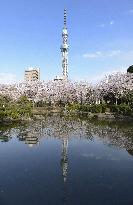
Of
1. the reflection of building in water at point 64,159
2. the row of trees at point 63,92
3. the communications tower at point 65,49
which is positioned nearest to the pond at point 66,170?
the reflection of building in water at point 64,159

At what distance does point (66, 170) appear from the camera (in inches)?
629

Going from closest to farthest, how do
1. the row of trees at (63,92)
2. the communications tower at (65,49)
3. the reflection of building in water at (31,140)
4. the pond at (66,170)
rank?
the pond at (66,170)
the reflection of building in water at (31,140)
the row of trees at (63,92)
the communications tower at (65,49)

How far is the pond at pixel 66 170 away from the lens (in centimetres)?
1227

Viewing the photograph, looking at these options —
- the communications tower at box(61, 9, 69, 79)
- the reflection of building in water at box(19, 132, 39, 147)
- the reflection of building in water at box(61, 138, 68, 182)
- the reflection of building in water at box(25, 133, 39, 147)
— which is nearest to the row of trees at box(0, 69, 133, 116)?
the reflection of building in water at box(19, 132, 39, 147)

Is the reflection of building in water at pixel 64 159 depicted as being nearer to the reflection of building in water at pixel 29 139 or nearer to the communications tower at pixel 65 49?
the reflection of building in water at pixel 29 139

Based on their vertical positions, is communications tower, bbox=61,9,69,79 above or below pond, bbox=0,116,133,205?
above

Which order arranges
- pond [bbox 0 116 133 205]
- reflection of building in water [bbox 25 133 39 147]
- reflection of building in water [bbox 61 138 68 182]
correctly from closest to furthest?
pond [bbox 0 116 133 205]
reflection of building in water [bbox 61 138 68 182]
reflection of building in water [bbox 25 133 39 147]

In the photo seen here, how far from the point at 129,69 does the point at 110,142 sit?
43252 mm

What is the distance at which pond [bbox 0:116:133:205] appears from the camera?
1227 cm

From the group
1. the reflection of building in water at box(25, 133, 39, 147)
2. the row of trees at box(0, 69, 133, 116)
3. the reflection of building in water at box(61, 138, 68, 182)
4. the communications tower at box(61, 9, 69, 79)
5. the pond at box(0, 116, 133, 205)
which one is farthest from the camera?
the communications tower at box(61, 9, 69, 79)

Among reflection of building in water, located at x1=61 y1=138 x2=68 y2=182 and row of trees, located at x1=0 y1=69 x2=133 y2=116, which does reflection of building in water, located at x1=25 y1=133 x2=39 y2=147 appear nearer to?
reflection of building in water, located at x1=61 y1=138 x2=68 y2=182

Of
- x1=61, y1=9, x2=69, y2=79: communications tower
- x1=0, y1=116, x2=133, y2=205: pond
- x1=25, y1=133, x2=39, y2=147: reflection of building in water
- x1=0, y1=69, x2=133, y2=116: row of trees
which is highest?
x1=61, y1=9, x2=69, y2=79: communications tower

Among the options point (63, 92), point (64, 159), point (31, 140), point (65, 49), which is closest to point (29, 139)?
point (31, 140)

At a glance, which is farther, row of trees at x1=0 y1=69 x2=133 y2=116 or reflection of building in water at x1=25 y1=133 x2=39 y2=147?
row of trees at x1=0 y1=69 x2=133 y2=116
